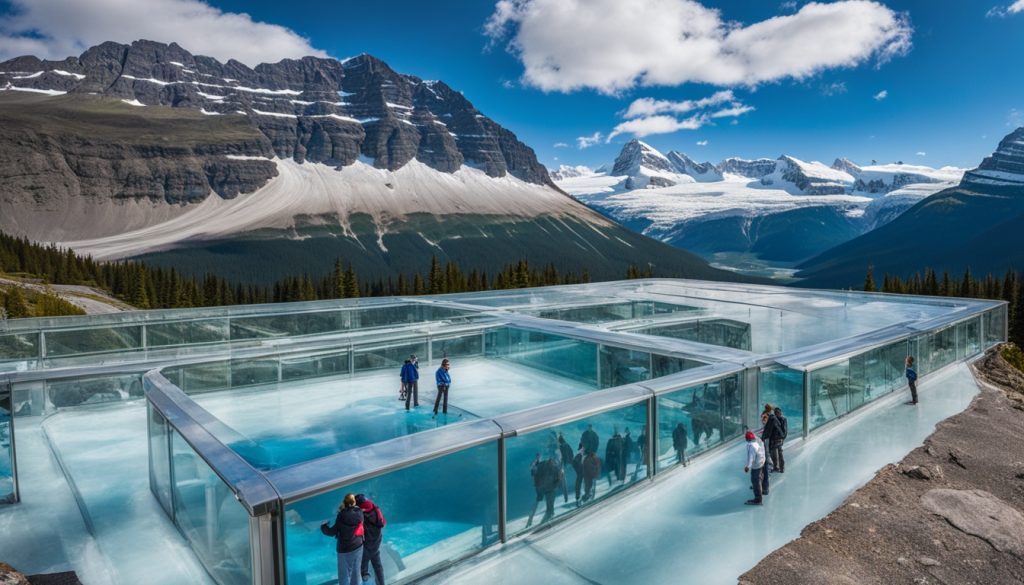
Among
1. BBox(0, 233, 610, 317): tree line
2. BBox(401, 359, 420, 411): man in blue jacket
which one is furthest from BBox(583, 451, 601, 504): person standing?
BBox(0, 233, 610, 317): tree line

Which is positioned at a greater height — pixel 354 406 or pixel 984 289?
pixel 354 406

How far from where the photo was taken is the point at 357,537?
7078 mm

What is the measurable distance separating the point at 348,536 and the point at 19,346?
17.4 metres

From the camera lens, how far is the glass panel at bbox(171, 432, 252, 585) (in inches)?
291

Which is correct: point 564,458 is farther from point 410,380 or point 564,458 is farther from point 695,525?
point 410,380

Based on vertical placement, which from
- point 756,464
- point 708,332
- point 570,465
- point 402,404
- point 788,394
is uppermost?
point 708,332

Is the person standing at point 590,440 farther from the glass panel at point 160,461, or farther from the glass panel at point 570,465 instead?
the glass panel at point 160,461

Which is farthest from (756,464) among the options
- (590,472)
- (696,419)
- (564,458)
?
(564,458)

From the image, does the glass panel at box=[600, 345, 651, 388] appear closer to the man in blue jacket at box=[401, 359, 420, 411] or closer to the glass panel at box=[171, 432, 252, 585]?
the man in blue jacket at box=[401, 359, 420, 411]

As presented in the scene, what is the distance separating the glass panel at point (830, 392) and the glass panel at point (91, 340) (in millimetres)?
21326

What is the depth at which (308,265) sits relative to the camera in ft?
622

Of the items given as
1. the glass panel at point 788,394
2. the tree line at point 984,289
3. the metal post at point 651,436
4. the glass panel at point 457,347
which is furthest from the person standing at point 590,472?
the tree line at point 984,289

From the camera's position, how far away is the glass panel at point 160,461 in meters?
10.2

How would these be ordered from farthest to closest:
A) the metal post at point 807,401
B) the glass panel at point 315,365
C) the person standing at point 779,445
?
the glass panel at point 315,365 < the metal post at point 807,401 < the person standing at point 779,445
